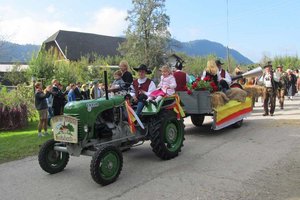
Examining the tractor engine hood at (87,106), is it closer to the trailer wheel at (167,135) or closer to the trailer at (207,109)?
the trailer wheel at (167,135)

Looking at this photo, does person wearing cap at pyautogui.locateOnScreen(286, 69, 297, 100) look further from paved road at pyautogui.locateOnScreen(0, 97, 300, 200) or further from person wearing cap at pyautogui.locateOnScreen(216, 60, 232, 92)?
paved road at pyautogui.locateOnScreen(0, 97, 300, 200)

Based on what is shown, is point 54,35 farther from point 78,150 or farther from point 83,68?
point 78,150

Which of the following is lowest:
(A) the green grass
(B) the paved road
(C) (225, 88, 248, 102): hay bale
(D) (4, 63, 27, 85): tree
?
(B) the paved road

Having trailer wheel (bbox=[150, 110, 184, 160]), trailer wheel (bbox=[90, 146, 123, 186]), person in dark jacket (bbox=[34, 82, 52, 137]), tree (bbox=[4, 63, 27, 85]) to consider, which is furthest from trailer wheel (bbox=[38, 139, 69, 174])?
tree (bbox=[4, 63, 27, 85])

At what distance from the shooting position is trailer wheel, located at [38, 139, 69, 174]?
6582mm

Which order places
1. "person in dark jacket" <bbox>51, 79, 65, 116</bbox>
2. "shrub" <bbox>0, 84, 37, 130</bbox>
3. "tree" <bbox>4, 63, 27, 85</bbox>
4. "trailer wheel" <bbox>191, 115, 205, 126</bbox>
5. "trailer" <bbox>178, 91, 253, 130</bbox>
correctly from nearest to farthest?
"trailer" <bbox>178, 91, 253, 130</bbox>
"trailer wheel" <bbox>191, 115, 205, 126</bbox>
"person in dark jacket" <bbox>51, 79, 65, 116</bbox>
"shrub" <bbox>0, 84, 37, 130</bbox>
"tree" <bbox>4, 63, 27, 85</bbox>

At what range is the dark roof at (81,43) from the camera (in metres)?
60.9

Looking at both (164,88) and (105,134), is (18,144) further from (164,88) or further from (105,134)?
(164,88)

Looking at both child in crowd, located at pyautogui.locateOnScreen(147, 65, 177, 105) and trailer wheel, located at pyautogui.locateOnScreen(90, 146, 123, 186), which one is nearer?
trailer wheel, located at pyautogui.locateOnScreen(90, 146, 123, 186)

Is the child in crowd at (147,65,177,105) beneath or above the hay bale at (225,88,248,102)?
above

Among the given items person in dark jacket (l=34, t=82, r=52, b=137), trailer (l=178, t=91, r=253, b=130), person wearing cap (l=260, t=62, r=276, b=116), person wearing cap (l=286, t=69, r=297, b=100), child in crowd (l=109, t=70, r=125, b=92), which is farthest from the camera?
person wearing cap (l=286, t=69, r=297, b=100)

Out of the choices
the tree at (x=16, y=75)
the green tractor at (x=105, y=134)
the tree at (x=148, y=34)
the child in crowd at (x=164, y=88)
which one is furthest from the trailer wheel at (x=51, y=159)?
the tree at (x=148, y=34)

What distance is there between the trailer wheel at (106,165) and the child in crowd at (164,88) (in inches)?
71.4

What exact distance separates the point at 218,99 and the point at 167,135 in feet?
8.53
